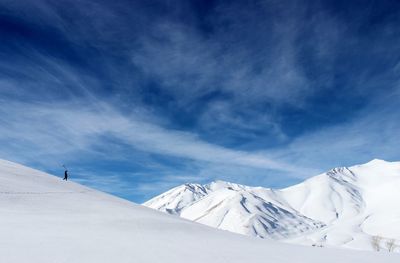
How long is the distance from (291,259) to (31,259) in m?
10.7

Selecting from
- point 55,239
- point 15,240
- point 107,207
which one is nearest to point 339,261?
point 55,239

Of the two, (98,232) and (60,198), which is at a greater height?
(60,198)

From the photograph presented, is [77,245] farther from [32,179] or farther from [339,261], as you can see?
[32,179]

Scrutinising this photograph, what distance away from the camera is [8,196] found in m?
24.9

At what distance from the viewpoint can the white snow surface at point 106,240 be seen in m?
13.4

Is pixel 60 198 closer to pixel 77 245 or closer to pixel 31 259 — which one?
pixel 77 245

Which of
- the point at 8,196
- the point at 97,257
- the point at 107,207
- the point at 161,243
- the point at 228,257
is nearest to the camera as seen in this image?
the point at 97,257

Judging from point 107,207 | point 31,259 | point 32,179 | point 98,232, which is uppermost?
point 32,179

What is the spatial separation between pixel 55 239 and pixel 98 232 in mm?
3100

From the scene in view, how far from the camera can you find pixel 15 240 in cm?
1392

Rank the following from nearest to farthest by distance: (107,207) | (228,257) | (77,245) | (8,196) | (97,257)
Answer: (97,257) → (77,245) → (228,257) → (8,196) → (107,207)

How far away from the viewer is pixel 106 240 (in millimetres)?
16219

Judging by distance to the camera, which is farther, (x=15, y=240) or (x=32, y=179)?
(x=32, y=179)

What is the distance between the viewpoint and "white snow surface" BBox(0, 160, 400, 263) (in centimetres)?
1339
